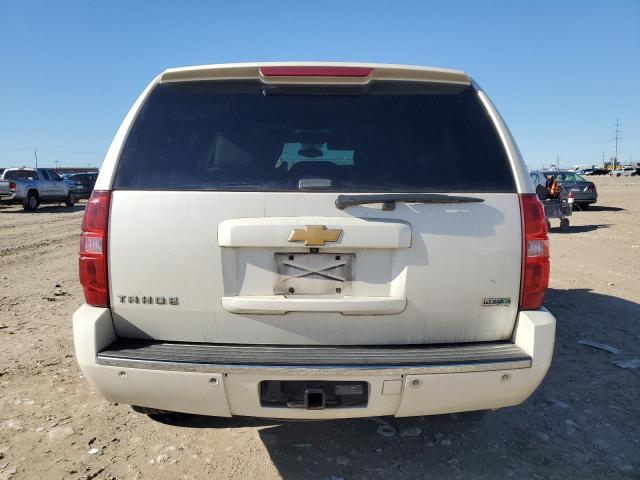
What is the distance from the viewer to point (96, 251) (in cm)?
230

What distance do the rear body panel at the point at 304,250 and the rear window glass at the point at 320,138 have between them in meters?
0.13

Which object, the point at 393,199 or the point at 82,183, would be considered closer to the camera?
the point at 393,199

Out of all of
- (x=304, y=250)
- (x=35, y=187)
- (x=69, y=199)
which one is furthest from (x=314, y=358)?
(x=69, y=199)

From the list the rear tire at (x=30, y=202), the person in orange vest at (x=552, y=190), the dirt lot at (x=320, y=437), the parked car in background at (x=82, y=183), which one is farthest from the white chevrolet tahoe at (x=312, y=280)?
the parked car in background at (x=82, y=183)

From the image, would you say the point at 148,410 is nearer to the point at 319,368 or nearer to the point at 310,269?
the point at 319,368

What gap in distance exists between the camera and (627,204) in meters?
24.3

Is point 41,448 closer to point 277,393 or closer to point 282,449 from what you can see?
point 282,449

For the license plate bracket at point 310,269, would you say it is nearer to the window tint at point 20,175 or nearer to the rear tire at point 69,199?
the window tint at point 20,175

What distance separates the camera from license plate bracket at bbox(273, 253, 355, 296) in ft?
7.45

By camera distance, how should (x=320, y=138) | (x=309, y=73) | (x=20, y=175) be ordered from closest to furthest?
(x=309, y=73)
(x=320, y=138)
(x=20, y=175)

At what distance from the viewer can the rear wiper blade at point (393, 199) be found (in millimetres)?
2240

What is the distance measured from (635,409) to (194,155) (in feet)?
11.4

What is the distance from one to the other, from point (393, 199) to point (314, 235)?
407 millimetres

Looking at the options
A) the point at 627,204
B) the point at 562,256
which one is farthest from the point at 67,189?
the point at 627,204
